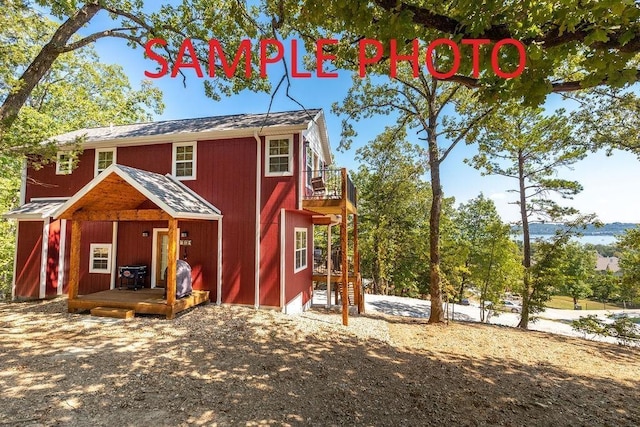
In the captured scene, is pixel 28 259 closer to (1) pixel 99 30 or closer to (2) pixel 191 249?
(2) pixel 191 249

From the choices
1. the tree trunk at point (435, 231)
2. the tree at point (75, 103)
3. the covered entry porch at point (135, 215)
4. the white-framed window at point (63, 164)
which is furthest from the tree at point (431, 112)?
the tree at point (75, 103)

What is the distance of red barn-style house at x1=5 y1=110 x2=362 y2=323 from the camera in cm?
864

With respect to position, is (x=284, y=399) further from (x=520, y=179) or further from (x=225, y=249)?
(x=520, y=179)

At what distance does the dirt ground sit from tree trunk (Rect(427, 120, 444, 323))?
6.59ft

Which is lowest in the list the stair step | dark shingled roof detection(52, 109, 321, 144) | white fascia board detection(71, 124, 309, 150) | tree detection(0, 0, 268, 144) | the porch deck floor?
the stair step

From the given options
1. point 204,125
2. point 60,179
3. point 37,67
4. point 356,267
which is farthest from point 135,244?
point 356,267

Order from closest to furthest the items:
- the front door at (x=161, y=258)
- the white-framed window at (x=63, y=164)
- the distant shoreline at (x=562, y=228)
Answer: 1. the front door at (x=161, y=258)
2. the white-framed window at (x=63, y=164)
3. the distant shoreline at (x=562, y=228)

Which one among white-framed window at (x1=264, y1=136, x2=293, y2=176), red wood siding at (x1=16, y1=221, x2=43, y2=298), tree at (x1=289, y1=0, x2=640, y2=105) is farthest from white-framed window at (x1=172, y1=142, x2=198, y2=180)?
tree at (x1=289, y1=0, x2=640, y2=105)

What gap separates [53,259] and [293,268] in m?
8.93

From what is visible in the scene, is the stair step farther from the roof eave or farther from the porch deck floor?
the roof eave

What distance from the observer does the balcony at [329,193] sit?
850 centimetres

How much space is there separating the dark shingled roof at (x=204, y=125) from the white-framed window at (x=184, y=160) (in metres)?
0.50

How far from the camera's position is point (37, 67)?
7355mm

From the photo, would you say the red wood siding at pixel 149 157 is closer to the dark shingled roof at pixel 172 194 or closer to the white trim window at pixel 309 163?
the dark shingled roof at pixel 172 194
